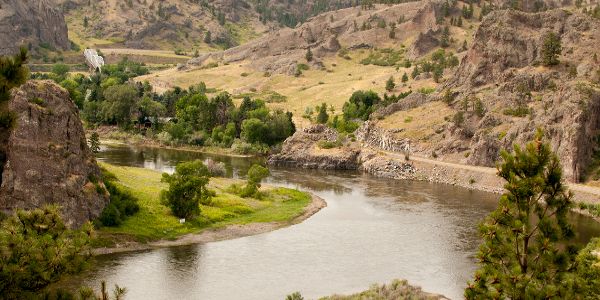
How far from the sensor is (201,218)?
73.6 metres

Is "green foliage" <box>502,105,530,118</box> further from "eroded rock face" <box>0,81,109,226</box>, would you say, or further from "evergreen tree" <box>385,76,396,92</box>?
"eroded rock face" <box>0,81,109,226</box>

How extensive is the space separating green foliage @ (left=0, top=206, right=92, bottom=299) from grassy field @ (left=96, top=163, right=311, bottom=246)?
3491 centimetres

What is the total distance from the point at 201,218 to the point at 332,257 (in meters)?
17.3

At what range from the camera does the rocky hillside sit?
103m

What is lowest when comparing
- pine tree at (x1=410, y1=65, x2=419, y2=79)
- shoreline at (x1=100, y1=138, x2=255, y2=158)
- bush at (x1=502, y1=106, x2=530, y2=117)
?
shoreline at (x1=100, y1=138, x2=255, y2=158)

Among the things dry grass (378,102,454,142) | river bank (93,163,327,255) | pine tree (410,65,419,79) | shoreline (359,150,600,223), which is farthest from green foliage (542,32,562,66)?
river bank (93,163,327,255)

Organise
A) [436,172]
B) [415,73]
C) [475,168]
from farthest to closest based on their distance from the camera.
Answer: [415,73], [436,172], [475,168]

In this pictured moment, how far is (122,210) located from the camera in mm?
68062

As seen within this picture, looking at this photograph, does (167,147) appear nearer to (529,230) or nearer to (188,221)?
(188,221)

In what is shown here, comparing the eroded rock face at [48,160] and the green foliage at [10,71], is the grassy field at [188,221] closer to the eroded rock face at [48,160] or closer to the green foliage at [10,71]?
the eroded rock face at [48,160]

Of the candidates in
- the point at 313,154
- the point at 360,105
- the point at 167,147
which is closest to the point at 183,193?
the point at 313,154

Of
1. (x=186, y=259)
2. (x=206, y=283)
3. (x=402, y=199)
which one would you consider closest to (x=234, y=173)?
(x=402, y=199)

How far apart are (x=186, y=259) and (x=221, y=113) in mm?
101010

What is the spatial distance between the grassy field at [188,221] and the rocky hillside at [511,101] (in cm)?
3826
